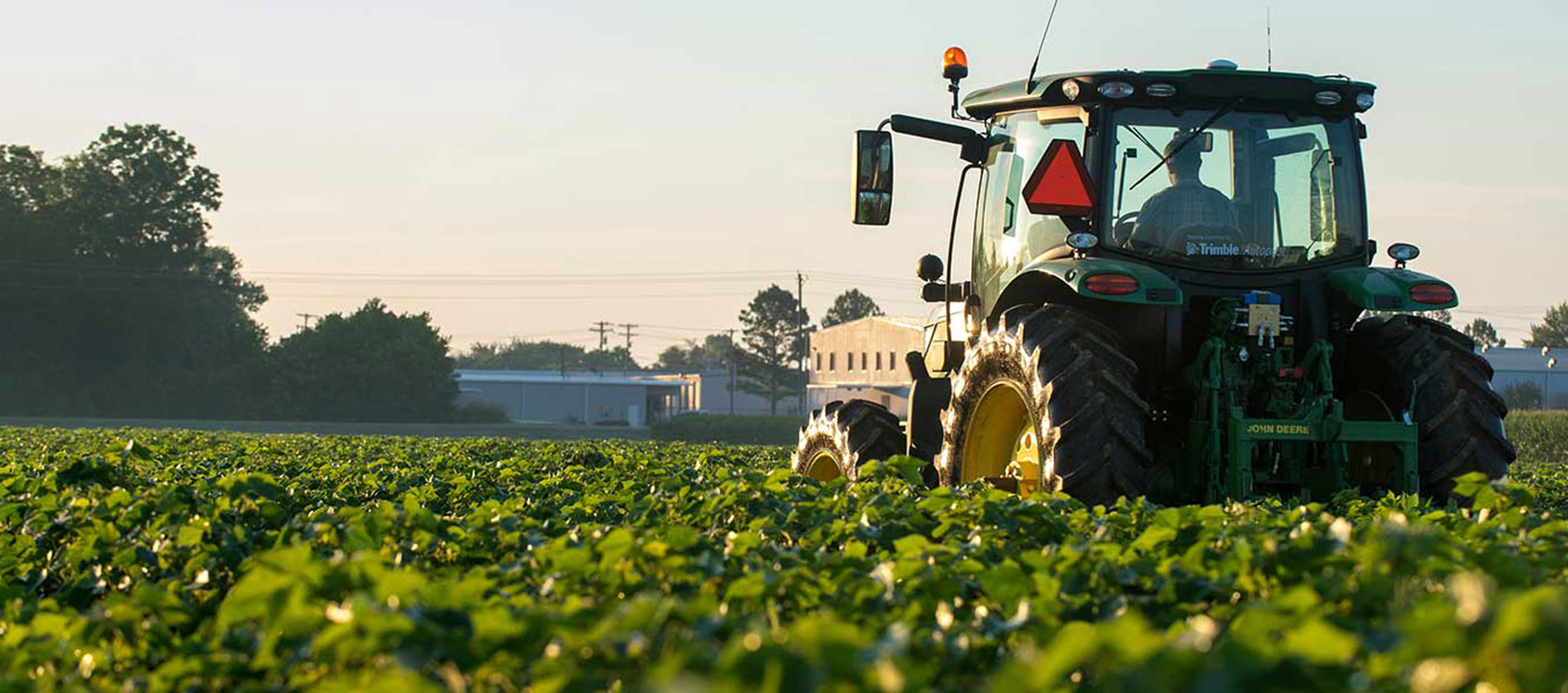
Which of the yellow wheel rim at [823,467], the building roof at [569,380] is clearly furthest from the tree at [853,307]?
the yellow wheel rim at [823,467]

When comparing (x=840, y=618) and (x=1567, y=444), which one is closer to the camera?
(x=840, y=618)

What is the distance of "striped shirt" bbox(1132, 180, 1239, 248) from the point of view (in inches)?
367

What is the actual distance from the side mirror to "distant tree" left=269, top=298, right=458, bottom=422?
234ft

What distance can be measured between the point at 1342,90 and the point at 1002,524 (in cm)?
481

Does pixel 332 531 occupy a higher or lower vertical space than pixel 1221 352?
lower

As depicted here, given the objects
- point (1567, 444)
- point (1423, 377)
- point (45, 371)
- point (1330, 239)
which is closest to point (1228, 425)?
point (1423, 377)

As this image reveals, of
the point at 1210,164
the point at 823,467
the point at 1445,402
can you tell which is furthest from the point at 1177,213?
the point at 823,467

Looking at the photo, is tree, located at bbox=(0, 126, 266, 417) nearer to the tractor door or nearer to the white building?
the white building

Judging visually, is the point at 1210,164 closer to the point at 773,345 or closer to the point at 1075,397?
the point at 1075,397

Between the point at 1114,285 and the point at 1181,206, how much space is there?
1.18 metres

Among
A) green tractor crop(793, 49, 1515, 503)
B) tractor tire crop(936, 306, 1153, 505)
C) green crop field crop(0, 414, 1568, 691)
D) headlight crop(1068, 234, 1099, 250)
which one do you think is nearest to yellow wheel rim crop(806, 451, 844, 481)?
green tractor crop(793, 49, 1515, 503)

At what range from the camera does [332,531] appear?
5.72m

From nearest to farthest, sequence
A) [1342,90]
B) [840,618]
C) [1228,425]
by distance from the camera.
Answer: [840,618]
[1228,425]
[1342,90]

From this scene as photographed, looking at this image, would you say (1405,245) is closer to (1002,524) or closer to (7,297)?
(1002,524)
